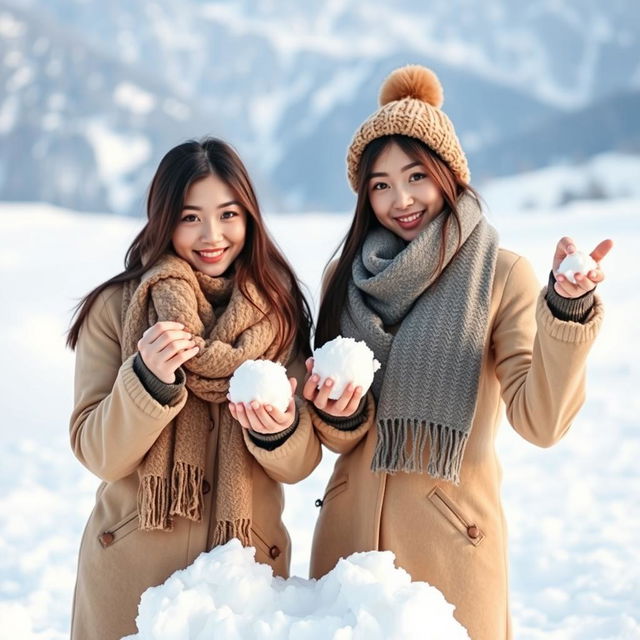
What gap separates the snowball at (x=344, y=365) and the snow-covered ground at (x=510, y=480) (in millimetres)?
1861

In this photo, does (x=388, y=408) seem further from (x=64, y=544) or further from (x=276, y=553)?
(x=64, y=544)

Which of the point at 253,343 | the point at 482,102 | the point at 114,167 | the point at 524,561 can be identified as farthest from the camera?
the point at 482,102

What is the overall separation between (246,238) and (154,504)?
722mm

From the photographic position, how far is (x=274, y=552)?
239 cm

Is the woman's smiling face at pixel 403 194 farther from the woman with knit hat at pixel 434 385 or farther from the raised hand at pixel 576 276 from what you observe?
the raised hand at pixel 576 276

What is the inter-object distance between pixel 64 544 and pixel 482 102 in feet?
386

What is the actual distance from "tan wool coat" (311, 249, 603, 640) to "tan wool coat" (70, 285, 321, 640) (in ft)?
0.54

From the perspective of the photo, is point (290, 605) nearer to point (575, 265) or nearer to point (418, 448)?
point (418, 448)

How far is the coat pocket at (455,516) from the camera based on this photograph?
2.30 meters

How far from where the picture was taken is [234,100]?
130500 millimetres

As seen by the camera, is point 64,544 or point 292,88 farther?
point 292,88

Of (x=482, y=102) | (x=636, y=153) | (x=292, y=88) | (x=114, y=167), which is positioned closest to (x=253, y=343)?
(x=636, y=153)

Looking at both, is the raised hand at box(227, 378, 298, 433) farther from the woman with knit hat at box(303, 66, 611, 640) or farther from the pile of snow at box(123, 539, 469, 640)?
the pile of snow at box(123, 539, 469, 640)

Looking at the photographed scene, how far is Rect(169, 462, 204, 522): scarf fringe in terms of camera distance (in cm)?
224
